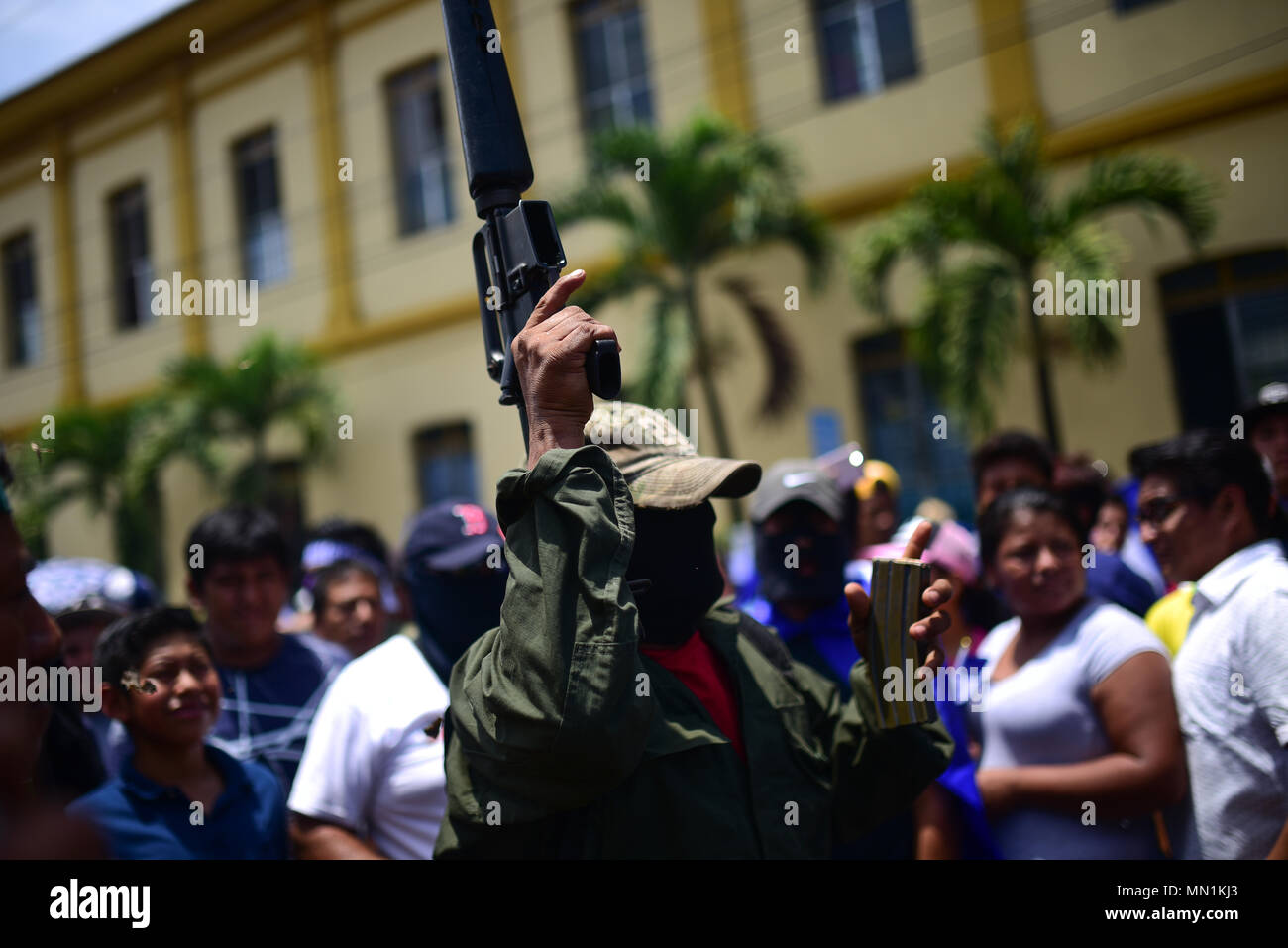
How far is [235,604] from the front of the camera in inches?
122

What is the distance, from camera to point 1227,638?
2264 millimetres

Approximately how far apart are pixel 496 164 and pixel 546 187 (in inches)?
320

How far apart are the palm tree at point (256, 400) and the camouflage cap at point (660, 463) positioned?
9.77 m

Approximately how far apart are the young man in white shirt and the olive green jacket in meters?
0.51

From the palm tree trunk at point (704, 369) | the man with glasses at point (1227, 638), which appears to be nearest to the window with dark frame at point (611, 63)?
the palm tree trunk at point (704, 369)

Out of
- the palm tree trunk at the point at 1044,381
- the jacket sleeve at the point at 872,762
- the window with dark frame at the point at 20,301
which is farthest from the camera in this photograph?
the palm tree trunk at the point at 1044,381

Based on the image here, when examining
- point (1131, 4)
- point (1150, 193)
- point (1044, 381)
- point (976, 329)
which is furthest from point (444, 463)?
point (1131, 4)

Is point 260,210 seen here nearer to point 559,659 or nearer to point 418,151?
point 418,151

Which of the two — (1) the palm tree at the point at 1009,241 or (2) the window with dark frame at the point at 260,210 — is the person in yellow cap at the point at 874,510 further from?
(2) the window with dark frame at the point at 260,210

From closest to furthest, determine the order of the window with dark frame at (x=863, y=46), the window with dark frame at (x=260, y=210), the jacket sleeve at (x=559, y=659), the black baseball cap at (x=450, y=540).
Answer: the jacket sleeve at (x=559, y=659)
the black baseball cap at (x=450, y=540)
the window with dark frame at (x=863, y=46)
the window with dark frame at (x=260, y=210)

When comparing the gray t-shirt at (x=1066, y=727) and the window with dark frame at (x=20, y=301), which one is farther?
the window with dark frame at (x=20, y=301)

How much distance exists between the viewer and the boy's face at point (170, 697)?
2354mm

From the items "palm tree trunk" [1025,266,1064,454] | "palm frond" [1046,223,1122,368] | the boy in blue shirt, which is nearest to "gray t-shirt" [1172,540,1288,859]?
the boy in blue shirt

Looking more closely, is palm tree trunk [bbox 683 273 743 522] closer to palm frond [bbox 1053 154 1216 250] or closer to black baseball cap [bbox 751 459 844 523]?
palm frond [bbox 1053 154 1216 250]
